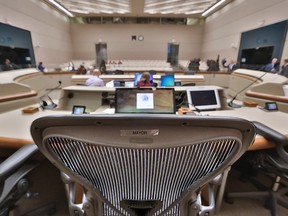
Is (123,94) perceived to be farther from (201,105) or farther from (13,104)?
(13,104)

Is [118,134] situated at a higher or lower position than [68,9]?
lower

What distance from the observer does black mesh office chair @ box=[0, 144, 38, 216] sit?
2.78 feet

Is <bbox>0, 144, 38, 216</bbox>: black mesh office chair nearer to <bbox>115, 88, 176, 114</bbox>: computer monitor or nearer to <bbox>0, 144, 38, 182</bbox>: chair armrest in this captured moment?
<bbox>0, 144, 38, 182</bbox>: chair armrest

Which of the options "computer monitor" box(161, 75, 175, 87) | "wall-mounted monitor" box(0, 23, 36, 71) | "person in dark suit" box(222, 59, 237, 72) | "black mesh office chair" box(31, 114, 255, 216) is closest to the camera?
"black mesh office chair" box(31, 114, 255, 216)

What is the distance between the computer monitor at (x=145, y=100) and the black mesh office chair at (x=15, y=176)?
0.83 m

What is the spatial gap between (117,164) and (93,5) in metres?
10.4

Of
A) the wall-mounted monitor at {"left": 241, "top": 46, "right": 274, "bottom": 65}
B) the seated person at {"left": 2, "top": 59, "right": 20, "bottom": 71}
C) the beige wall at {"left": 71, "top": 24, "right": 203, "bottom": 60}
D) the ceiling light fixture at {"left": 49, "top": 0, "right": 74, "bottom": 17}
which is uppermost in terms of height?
the ceiling light fixture at {"left": 49, "top": 0, "right": 74, "bottom": 17}

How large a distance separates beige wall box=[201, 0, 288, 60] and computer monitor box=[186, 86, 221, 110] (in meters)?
5.12

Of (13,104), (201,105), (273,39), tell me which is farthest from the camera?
(273,39)

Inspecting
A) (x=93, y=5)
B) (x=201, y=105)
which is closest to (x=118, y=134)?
(x=201, y=105)

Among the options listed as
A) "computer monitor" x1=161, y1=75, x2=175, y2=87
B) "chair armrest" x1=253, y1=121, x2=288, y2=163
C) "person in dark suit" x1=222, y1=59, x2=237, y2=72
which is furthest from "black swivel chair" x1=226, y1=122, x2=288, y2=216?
"person in dark suit" x1=222, y1=59, x2=237, y2=72

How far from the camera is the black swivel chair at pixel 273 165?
1155 millimetres

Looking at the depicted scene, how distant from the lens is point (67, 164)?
520 mm

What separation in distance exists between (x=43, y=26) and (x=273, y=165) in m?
10.6
